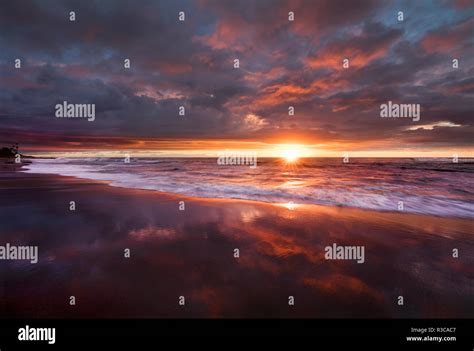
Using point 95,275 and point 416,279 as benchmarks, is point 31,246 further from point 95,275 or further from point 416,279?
point 416,279

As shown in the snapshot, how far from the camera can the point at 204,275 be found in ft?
12.5

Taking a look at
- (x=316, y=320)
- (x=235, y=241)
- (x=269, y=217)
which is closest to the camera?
(x=316, y=320)

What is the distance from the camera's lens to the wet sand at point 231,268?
324 centimetres

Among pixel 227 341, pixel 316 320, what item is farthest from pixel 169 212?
pixel 316 320

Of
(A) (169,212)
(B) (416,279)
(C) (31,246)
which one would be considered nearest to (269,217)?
(A) (169,212)

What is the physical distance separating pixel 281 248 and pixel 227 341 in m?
2.07

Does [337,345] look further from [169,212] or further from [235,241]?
[169,212]

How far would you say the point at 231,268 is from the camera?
3996 mm

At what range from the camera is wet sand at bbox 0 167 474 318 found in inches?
127

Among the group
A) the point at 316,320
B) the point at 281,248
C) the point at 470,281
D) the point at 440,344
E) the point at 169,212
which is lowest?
the point at 440,344

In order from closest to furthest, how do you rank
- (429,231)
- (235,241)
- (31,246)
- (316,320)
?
(316,320), (31,246), (235,241), (429,231)

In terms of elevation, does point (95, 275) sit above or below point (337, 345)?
above

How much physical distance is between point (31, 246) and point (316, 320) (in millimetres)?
6102

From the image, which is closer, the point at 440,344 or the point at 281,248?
the point at 440,344
